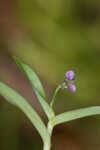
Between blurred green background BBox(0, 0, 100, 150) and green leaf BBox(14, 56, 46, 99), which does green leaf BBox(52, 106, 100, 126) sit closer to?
green leaf BBox(14, 56, 46, 99)

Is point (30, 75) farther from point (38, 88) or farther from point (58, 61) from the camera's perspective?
point (58, 61)

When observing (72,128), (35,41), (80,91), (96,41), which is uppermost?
(35,41)

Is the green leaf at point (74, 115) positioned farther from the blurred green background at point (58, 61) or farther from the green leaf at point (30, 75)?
the blurred green background at point (58, 61)

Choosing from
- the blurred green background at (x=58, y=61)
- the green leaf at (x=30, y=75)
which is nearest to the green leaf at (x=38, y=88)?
the green leaf at (x=30, y=75)

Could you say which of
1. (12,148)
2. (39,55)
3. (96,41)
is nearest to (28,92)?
(39,55)

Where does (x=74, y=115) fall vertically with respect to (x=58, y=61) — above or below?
above

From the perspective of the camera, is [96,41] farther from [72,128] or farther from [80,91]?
[72,128]

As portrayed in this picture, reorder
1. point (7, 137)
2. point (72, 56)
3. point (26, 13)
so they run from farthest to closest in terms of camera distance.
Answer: point (26, 13) < point (72, 56) < point (7, 137)

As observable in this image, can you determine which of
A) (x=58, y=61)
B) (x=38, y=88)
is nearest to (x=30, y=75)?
(x=38, y=88)

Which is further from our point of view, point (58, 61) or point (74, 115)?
point (58, 61)
